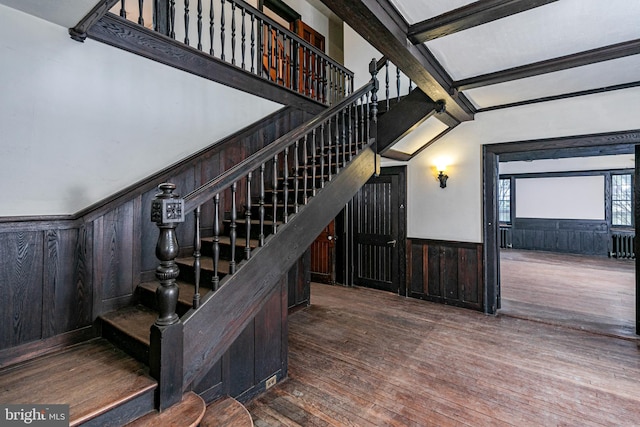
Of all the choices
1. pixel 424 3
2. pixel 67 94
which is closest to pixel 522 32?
pixel 424 3

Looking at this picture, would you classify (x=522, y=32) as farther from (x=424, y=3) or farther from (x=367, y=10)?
(x=367, y=10)

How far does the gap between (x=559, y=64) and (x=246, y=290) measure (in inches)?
125

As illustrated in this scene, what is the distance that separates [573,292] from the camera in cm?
502

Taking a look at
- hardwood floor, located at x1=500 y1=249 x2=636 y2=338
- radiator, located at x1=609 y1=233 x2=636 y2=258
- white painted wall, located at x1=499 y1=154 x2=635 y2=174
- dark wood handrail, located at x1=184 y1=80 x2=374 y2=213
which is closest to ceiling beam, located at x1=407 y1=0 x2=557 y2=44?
dark wood handrail, located at x1=184 y1=80 x2=374 y2=213

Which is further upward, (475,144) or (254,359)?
(475,144)

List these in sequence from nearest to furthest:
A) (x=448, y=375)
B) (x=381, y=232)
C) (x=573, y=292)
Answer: (x=448, y=375), (x=573, y=292), (x=381, y=232)

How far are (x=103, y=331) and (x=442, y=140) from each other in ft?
14.8

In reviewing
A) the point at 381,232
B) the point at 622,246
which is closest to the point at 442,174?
the point at 381,232

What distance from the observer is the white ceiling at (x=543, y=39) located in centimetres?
200

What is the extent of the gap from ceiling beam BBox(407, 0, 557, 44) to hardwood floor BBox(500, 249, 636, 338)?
11.8 ft

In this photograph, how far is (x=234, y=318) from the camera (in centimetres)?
187

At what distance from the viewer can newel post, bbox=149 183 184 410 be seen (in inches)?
57.8

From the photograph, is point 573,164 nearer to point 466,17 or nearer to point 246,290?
point 466,17

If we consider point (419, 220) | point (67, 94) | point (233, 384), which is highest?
point (67, 94)
